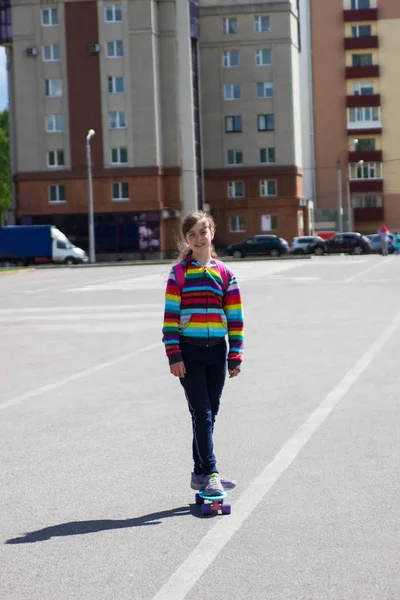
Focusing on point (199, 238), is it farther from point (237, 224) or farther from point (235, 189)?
point (237, 224)

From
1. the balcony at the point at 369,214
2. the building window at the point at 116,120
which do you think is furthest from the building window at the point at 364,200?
the building window at the point at 116,120

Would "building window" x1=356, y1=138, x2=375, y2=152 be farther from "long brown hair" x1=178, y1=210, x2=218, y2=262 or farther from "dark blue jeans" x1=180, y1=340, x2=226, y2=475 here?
"dark blue jeans" x1=180, y1=340, x2=226, y2=475

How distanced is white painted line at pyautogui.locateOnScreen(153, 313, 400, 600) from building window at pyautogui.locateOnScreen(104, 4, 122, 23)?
2617 inches

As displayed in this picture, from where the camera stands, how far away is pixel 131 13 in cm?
7406

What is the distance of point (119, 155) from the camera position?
246 ft

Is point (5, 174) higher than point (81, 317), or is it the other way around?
point (5, 174)

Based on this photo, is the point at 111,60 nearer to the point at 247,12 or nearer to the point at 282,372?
the point at 247,12

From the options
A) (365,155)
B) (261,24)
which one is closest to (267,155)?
(261,24)

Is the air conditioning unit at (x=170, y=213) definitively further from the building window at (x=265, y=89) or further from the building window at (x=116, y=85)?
the building window at (x=265, y=89)

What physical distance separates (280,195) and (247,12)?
12.7m

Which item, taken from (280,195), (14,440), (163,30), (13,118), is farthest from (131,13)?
(14,440)

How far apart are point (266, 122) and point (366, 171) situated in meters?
23.7

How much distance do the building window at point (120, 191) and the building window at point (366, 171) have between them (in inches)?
1336

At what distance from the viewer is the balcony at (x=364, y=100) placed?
103m
